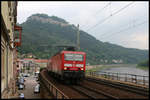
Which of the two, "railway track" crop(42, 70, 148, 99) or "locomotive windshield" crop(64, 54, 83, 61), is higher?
"locomotive windshield" crop(64, 54, 83, 61)

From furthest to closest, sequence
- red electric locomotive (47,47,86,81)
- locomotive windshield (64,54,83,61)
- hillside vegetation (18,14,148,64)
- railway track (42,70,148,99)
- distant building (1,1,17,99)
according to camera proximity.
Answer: hillside vegetation (18,14,148,64)
locomotive windshield (64,54,83,61)
red electric locomotive (47,47,86,81)
railway track (42,70,148,99)
distant building (1,1,17,99)

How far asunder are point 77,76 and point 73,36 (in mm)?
95514

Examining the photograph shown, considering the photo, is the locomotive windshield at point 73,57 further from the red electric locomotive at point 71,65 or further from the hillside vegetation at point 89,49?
the hillside vegetation at point 89,49

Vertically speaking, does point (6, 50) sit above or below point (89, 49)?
below

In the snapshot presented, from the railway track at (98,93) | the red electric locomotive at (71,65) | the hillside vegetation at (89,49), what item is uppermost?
the hillside vegetation at (89,49)

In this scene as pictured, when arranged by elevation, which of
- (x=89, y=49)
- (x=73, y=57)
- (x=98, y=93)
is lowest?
(x=98, y=93)

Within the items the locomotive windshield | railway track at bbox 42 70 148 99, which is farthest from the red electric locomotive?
railway track at bbox 42 70 148 99

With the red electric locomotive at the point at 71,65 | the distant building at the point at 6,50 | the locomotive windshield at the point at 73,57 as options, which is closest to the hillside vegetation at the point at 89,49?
the locomotive windshield at the point at 73,57

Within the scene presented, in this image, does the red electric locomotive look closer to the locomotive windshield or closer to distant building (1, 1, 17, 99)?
the locomotive windshield

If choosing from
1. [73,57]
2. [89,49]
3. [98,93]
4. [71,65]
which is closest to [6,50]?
[98,93]

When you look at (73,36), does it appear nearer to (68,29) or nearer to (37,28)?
(68,29)

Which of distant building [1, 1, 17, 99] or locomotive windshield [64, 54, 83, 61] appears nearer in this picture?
distant building [1, 1, 17, 99]

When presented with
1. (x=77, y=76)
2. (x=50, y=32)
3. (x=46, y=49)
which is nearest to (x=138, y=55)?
(x=46, y=49)

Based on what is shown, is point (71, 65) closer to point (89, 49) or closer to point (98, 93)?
point (98, 93)
